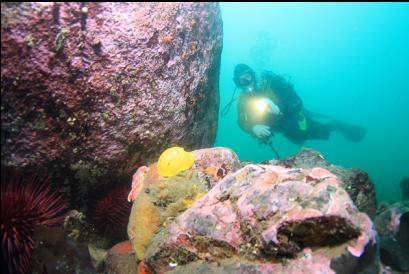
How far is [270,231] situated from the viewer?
9.37 ft

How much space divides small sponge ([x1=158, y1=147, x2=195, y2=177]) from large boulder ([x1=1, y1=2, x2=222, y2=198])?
1.70 feet

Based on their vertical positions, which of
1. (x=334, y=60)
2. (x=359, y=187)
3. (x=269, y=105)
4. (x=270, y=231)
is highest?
(x=270, y=231)

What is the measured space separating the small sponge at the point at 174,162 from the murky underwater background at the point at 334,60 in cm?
6551

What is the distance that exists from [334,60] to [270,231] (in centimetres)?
12408

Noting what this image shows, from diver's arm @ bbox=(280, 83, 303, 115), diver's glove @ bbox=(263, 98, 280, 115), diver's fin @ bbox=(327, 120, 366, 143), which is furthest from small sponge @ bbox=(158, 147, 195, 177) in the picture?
diver's fin @ bbox=(327, 120, 366, 143)

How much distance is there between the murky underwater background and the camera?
262ft

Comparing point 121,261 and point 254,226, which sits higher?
point 254,226

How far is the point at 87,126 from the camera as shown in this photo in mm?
3998

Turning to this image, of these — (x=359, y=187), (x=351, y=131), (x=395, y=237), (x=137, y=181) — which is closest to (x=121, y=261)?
(x=137, y=181)

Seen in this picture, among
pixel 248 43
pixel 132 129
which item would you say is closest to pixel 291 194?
pixel 132 129

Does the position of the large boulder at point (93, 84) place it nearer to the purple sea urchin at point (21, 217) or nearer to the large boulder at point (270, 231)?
the purple sea urchin at point (21, 217)

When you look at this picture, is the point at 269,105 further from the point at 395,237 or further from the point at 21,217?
the point at 21,217

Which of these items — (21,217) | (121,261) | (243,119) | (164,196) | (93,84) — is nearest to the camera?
(21,217)

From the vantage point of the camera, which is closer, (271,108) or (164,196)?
(164,196)
